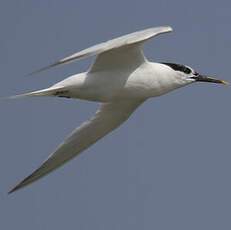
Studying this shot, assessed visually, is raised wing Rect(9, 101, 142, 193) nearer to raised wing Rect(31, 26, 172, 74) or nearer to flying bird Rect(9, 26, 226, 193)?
Result: flying bird Rect(9, 26, 226, 193)

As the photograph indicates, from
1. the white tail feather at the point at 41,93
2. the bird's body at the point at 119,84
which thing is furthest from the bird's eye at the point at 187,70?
the white tail feather at the point at 41,93

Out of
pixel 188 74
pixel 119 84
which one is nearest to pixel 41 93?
pixel 119 84

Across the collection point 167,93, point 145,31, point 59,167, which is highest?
point 145,31

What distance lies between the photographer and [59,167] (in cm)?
1744

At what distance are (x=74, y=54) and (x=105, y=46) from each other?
1.93ft

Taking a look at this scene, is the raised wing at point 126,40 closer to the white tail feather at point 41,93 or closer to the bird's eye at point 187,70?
the white tail feather at point 41,93

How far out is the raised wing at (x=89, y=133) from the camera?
1733cm

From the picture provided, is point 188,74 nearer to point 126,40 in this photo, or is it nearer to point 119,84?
point 119,84

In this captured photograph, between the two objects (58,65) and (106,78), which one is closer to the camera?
(58,65)

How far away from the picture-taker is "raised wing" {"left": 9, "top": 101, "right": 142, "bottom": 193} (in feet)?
56.9

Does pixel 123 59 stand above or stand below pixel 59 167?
above

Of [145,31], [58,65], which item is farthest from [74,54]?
[145,31]

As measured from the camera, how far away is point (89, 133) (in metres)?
17.8

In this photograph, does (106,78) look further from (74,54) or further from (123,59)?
(74,54)
